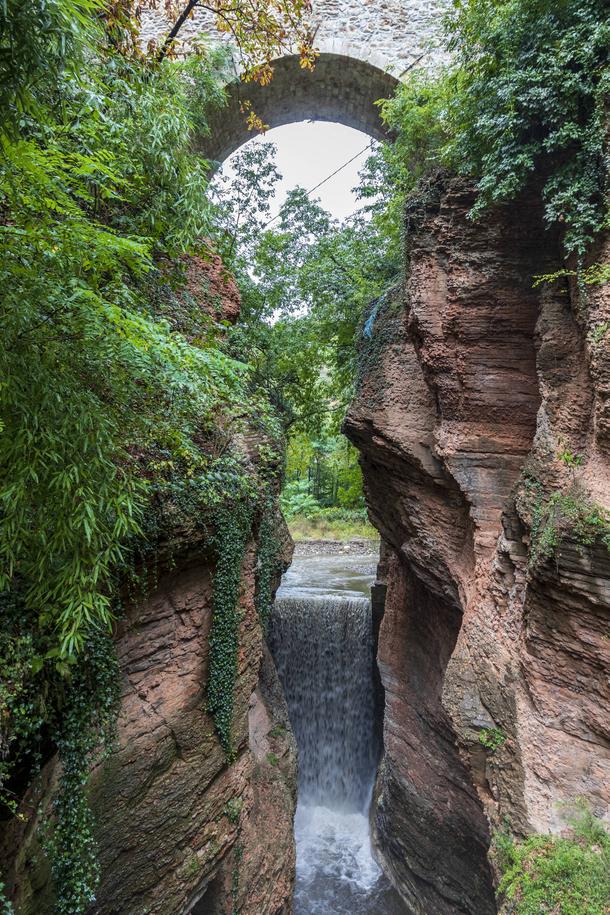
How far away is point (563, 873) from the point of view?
3486 millimetres

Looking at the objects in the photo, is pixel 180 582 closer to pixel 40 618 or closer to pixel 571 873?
pixel 40 618

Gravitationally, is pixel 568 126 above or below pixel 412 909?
above

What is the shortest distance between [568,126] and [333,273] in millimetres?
7230

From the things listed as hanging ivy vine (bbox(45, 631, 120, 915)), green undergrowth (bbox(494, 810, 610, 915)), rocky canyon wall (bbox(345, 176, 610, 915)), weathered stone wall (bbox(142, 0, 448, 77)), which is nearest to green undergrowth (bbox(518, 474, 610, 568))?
rocky canyon wall (bbox(345, 176, 610, 915))

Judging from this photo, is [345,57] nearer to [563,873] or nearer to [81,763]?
[81,763]

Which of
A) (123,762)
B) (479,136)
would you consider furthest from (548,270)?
(123,762)

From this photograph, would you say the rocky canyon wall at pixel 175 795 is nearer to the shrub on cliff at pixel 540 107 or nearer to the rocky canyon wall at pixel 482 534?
the rocky canyon wall at pixel 482 534

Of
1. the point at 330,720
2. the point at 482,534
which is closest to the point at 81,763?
the point at 482,534

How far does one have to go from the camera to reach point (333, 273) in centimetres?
1142

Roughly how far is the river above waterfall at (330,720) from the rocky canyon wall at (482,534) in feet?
3.68

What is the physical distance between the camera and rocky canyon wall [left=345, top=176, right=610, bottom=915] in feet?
13.9

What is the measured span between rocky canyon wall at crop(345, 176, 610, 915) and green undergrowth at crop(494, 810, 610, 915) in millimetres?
209

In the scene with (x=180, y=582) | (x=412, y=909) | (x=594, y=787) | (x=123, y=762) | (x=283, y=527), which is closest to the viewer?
(x=594, y=787)

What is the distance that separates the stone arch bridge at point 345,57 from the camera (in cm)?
1159
